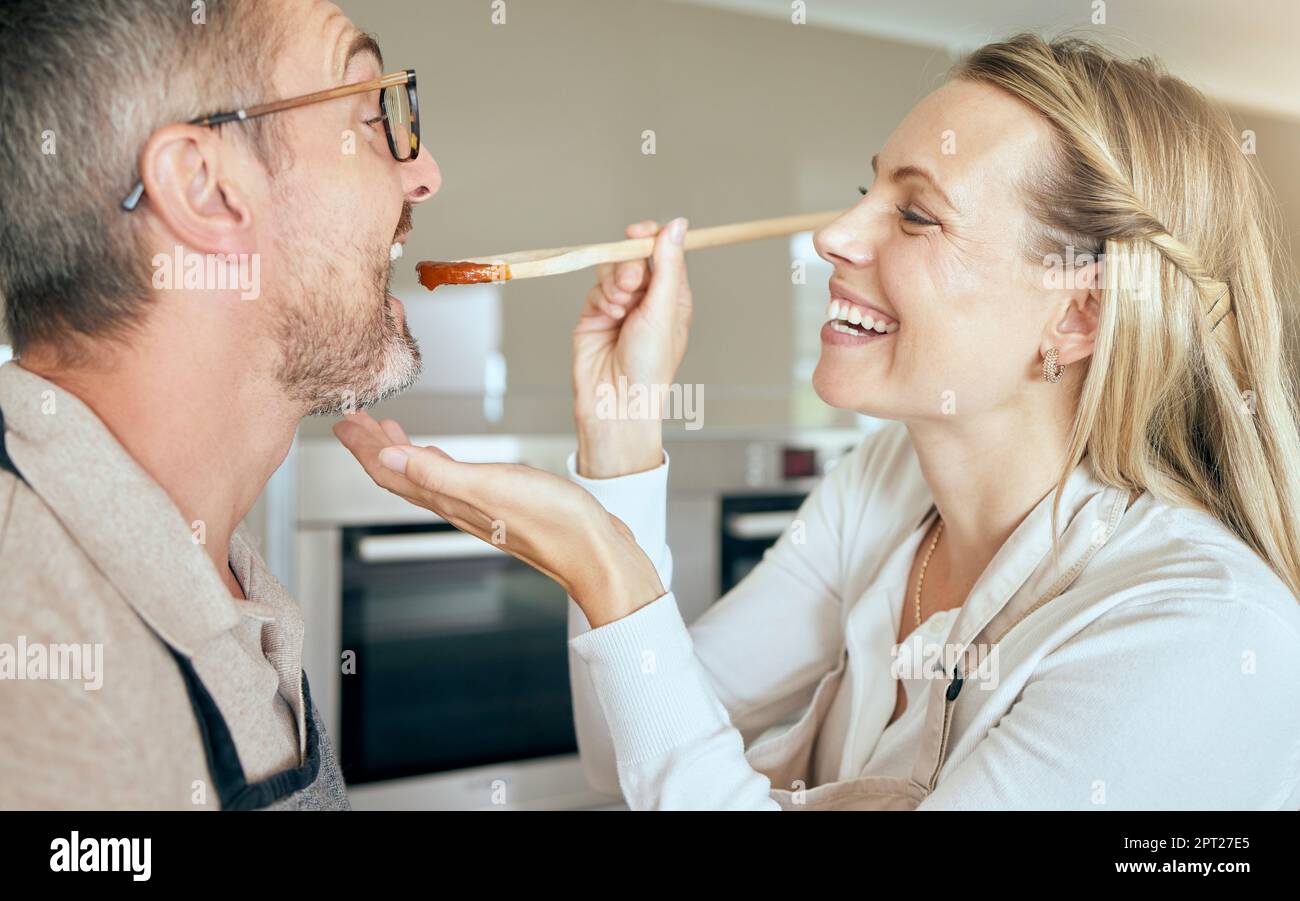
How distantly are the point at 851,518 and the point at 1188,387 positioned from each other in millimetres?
377

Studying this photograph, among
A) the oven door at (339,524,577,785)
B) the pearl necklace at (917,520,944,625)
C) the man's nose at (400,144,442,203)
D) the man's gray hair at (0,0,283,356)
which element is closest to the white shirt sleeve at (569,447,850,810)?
the pearl necklace at (917,520,944,625)

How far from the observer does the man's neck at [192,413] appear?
2.30ft

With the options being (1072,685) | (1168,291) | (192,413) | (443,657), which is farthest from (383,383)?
(443,657)

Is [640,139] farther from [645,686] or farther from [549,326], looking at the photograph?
[645,686]

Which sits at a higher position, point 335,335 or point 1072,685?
point 335,335

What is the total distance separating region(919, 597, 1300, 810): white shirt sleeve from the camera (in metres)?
0.73

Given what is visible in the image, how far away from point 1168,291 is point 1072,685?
14.7 inches

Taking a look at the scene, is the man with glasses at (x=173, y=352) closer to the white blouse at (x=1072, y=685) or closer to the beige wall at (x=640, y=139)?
the white blouse at (x=1072, y=685)

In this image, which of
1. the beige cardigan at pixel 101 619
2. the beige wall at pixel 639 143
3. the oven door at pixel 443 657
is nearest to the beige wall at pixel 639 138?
the beige wall at pixel 639 143

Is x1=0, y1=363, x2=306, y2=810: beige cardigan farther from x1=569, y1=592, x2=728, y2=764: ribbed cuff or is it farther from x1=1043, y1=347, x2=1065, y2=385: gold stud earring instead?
x1=1043, y1=347, x2=1065, y2=385: gold stud earring

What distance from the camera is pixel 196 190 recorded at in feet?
2.31

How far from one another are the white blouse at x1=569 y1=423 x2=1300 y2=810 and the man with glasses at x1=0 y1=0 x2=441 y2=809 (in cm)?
25

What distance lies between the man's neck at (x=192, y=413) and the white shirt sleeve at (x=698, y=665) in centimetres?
28

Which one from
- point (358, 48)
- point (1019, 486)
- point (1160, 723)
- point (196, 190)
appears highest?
point (358, 48)
